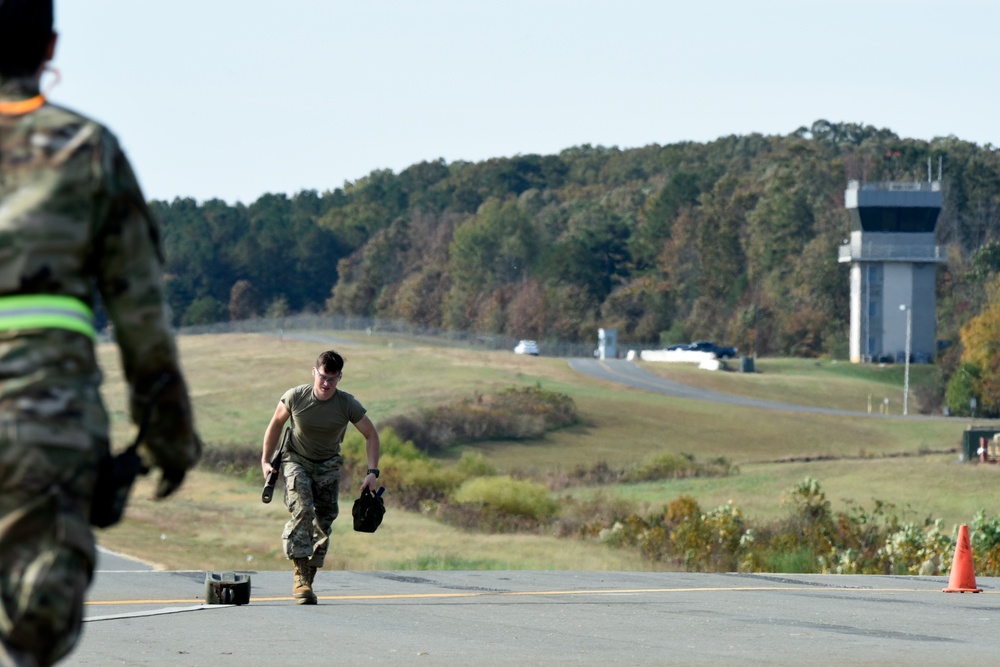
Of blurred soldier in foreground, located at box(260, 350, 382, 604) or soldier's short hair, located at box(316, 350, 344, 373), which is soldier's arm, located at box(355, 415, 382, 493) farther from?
soldier's short hair, located at box(316, 350, 344, 373)

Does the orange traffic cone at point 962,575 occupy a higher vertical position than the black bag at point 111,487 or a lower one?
lower

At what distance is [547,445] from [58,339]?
80.9 metres

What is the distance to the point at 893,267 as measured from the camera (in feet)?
408

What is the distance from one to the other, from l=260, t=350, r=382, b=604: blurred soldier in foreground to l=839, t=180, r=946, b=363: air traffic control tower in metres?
112

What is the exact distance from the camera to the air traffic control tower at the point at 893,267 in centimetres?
12406

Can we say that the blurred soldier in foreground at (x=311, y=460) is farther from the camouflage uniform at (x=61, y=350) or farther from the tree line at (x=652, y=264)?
the tree line at (x=652, y=264)

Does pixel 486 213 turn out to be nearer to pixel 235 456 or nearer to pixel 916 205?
pixel 916 205

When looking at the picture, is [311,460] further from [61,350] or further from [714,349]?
[714,349]

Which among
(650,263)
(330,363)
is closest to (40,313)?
(330,363)

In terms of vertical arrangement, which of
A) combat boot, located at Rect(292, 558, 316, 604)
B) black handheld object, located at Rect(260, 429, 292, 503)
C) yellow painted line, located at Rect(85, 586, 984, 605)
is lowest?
yellow painted line, located at Rect(85, 586, 984, 605)

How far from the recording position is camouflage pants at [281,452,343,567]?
13.8 metres

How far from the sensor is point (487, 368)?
11138 cm

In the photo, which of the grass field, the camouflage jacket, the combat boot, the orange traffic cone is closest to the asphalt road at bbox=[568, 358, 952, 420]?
the grass field

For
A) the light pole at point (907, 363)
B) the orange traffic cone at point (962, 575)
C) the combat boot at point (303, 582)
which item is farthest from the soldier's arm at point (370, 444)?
the light pole at point (907, 363)
